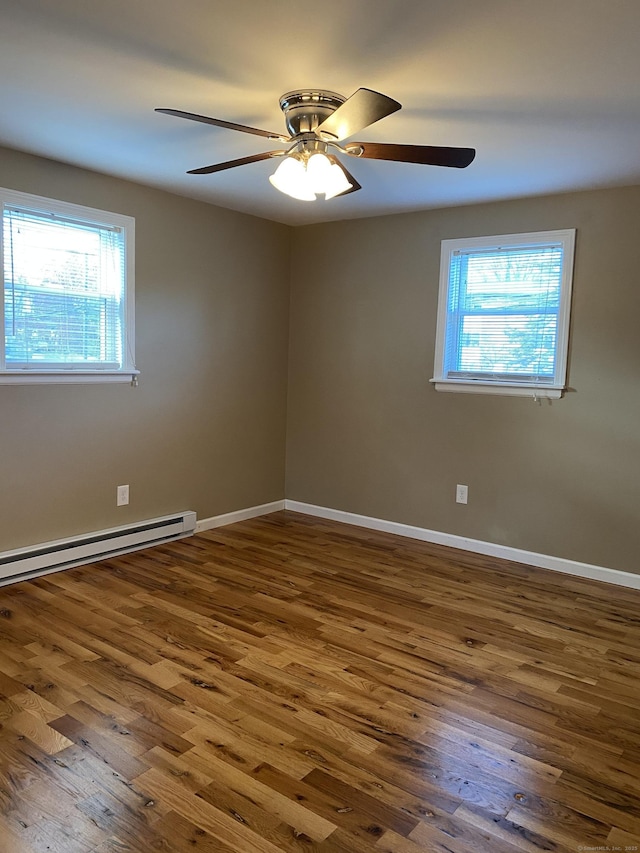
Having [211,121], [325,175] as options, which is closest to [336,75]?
[325,175]

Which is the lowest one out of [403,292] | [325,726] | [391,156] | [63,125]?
[325,726]

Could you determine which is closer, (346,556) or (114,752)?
(114,752)

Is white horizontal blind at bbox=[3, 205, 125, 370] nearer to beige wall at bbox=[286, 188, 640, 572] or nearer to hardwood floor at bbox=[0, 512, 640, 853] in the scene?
hardwood floor at bbox=[0, 512, 640, 853]

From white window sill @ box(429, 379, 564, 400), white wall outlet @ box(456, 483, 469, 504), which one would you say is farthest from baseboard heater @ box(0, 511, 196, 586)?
white window sill @ box(429, 379, 564, 400)

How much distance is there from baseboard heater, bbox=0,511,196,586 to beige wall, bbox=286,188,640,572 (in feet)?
4.04

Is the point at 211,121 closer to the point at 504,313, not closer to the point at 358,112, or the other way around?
the point at 358,112

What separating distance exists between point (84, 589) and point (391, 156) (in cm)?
259

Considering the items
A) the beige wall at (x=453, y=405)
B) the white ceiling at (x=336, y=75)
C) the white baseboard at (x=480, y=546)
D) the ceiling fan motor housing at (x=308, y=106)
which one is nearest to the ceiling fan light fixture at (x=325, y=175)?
the ceiling fan motor housing at (x=308, y=106)

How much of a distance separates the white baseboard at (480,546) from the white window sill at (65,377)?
1.85 metres

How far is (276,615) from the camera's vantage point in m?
3.03

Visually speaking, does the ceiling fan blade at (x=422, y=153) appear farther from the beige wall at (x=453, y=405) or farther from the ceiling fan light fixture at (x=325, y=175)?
the beige wall at (x=453, y=405)

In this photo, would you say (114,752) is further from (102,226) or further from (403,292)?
(403,292)

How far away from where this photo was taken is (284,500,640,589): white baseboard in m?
3.64

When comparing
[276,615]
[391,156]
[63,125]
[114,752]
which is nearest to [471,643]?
[276,615]
